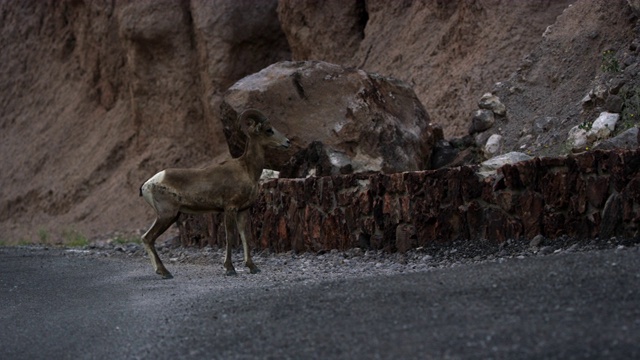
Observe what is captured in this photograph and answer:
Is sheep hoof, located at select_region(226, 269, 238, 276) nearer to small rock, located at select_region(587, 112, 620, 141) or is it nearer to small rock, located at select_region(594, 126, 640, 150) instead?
small rock, located at select_region(594, 126, 640, 150)

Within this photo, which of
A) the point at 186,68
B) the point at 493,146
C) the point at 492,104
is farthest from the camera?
the point at 186,68

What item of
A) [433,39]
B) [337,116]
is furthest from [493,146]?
[433,39]

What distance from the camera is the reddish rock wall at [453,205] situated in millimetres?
9734

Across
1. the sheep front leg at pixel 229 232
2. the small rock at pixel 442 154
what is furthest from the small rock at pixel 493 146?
the sheep front leg at pixel 229 232

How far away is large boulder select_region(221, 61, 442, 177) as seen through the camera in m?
17.2

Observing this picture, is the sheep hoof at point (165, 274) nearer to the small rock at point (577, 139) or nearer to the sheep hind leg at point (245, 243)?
the sheep hind leg at point (245, 243)

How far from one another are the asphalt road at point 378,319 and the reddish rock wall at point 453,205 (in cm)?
208

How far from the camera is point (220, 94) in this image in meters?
27.6

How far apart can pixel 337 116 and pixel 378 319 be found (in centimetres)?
1138

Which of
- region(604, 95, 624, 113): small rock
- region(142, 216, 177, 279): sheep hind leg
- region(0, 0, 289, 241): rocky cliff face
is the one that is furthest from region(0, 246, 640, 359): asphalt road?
region(0, 0, 289, 241): rocky cliff face

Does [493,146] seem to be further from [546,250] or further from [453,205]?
[546,250]

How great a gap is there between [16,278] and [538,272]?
7.79 m

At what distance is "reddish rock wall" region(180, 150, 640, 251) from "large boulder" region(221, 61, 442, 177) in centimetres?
282

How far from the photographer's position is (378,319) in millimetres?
6383
